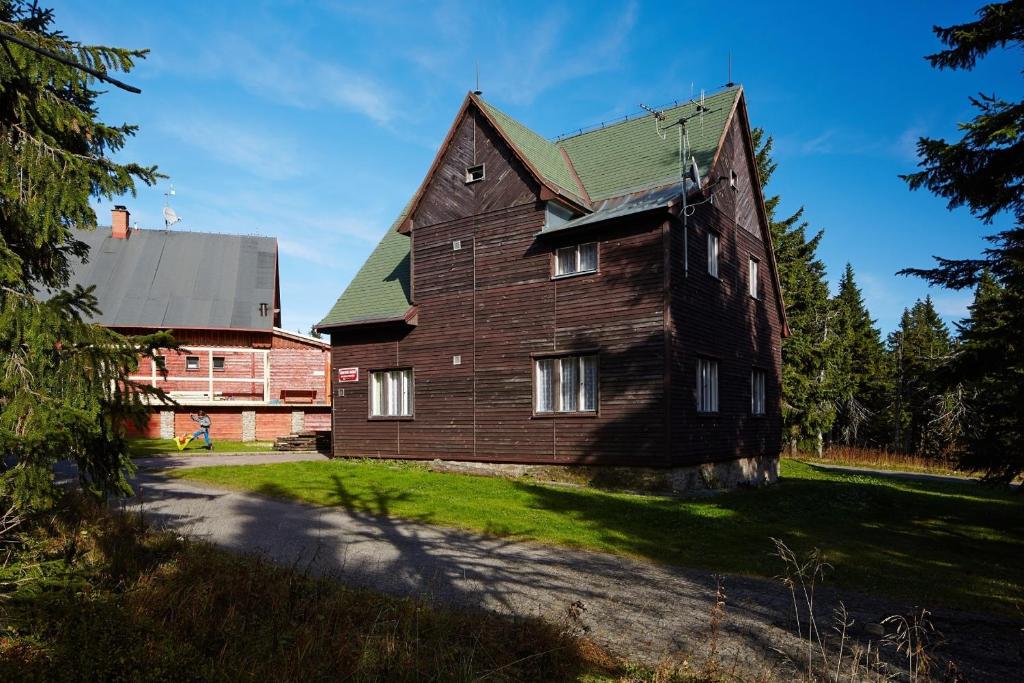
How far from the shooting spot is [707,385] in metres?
18.8

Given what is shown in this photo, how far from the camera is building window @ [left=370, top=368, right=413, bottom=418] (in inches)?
848

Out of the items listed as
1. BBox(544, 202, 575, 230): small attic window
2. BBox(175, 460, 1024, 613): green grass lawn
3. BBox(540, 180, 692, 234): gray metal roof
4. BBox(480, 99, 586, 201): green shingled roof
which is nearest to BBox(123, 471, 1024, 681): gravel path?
BBox(175, 460, 1024, 613): green grass lawn

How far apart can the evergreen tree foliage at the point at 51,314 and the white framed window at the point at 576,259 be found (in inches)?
465

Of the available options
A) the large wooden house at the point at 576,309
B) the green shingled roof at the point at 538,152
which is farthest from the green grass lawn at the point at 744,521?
the green shingled roof at the point at 538,152

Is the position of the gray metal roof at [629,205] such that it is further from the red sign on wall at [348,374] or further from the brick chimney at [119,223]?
the brick chimney at [119,223]

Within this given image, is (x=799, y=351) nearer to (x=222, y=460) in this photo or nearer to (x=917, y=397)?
(x=917, y=397)

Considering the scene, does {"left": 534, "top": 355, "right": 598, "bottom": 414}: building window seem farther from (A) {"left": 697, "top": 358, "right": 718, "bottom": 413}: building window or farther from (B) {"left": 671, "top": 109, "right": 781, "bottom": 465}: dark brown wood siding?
(A) {"left": 697, "top": 358, "right": 718, "bottom": 413}: building window

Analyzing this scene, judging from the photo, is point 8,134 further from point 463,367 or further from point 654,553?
point 463,367

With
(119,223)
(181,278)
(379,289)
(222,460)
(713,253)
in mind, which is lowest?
(222,460)

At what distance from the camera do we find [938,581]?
8.58 metres

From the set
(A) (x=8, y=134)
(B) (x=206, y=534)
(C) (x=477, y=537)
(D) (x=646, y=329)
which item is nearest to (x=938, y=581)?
(C) (x=477, y=537)

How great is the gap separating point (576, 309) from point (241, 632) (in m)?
13.3

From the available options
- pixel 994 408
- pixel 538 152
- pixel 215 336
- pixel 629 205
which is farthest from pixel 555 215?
pixel 215 336

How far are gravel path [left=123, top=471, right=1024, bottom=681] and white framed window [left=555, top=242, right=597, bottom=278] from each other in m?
8.81
